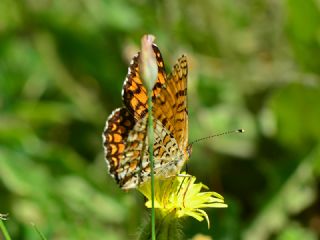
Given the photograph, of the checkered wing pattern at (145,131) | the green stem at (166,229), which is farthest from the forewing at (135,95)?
the green stem at (166,229)

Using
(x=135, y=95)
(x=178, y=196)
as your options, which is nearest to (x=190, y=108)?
(x=135, y=95)

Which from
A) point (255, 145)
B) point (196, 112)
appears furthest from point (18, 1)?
point (255, 145)

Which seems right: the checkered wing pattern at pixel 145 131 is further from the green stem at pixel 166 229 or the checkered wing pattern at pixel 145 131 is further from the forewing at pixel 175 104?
the green stem at pixel 166 229

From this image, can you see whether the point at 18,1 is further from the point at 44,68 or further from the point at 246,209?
the point at 246,209

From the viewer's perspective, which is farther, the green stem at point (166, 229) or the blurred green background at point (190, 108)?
the blurred green background at point (190, 108)

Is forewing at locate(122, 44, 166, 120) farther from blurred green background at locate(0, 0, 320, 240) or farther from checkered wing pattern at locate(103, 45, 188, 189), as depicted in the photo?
blurred green background at locate(0, 0, 320, 240)
